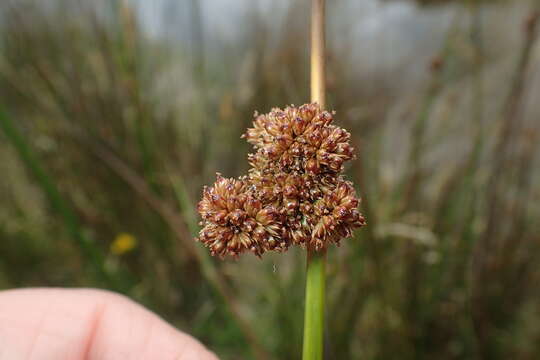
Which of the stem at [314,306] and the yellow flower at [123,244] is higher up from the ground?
the yellow flower at [123,244]

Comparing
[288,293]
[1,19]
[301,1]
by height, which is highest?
[301,1]

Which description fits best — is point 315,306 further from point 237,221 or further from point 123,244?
point 123,244

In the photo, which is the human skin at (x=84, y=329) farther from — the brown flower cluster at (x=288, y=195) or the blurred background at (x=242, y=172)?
the brown flower cluster at (x=288, y=195)

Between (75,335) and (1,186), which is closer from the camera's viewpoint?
(75,335)

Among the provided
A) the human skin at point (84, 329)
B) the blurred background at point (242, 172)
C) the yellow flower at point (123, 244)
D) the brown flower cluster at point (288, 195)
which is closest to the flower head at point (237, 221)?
the brown flower cluster at point (288, 195)

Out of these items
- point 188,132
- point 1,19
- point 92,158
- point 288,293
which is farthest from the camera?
point 1,19

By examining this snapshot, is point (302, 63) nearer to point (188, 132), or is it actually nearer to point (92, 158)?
point (188, 132)

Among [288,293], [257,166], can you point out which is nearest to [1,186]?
[288,293]
